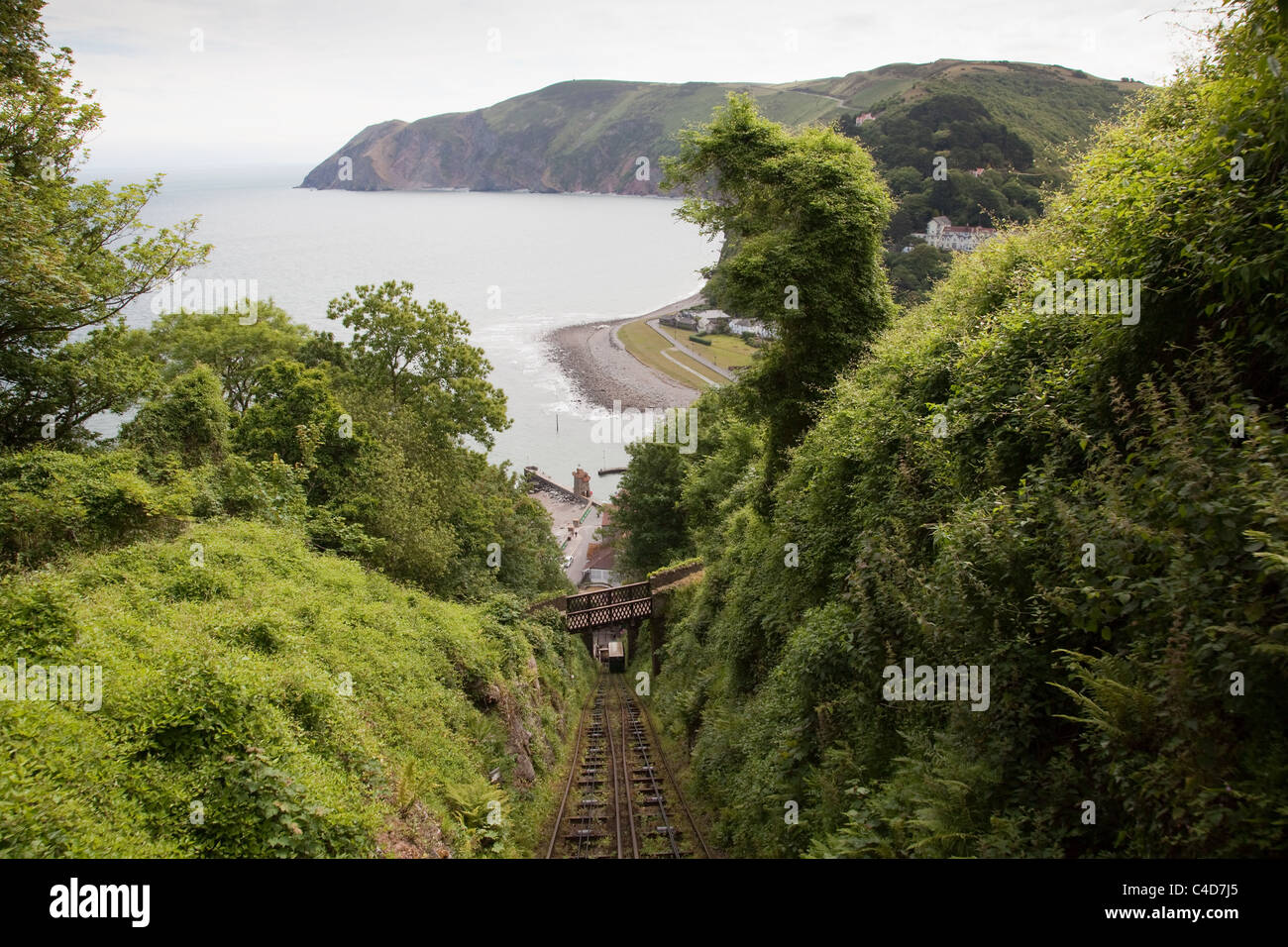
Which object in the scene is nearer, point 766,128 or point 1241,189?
point 1241,189

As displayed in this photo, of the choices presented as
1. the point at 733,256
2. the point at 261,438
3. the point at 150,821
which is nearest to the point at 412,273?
the point at 261,438

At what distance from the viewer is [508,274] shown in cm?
13038

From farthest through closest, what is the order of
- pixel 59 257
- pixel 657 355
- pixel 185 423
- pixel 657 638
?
pixel 657 355 < pixel 657 638 < pixel 185 423 < pixel 59 257

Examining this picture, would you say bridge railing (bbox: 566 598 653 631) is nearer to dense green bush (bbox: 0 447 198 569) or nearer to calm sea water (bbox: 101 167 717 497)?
dense green bush (bbox: 0 447 198 569)

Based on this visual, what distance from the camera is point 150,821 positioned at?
6.00 m

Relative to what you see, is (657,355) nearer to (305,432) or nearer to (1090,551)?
(305,432)

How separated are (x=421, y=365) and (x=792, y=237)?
58.2ft

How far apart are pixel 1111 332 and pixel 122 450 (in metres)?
18.3

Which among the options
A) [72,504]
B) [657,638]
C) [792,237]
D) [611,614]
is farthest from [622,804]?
[657,638]

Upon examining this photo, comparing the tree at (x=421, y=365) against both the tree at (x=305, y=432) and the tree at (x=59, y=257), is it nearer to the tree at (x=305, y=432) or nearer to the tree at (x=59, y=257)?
the tree at (x=305, y=432)

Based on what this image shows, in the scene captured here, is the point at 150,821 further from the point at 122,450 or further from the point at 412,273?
the point at 412,273

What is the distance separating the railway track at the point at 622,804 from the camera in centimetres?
1297

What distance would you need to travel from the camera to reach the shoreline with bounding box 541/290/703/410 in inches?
3243
